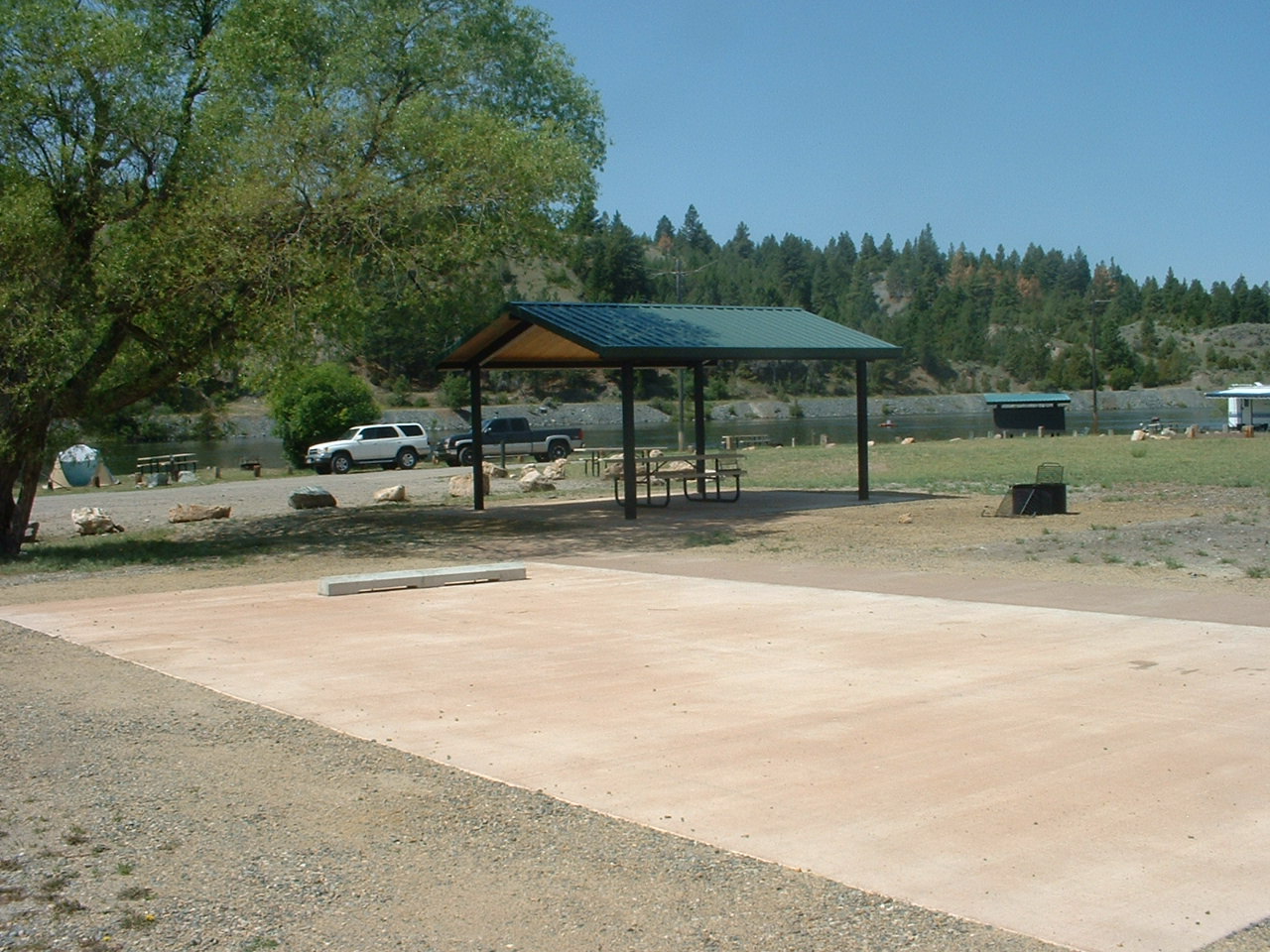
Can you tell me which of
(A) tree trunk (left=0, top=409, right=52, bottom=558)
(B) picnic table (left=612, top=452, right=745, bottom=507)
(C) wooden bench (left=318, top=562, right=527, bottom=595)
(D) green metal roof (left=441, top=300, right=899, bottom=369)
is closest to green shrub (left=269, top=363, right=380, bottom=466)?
(B) picnic table (left=612, top=452, right=745, bottom=507)

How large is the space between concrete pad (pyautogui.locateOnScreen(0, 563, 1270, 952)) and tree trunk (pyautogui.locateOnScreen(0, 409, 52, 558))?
268 inches

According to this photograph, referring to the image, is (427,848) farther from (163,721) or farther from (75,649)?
(75,649)

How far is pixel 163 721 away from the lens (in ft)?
27.5

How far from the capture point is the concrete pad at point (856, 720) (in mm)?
5500

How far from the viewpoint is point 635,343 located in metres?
23.3

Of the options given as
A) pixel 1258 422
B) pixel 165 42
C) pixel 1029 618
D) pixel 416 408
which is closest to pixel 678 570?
pixel 1029 618

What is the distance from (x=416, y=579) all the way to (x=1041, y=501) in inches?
452

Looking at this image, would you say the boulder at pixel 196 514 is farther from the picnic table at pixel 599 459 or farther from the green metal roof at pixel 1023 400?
the green metal roof at pixel 1023 400

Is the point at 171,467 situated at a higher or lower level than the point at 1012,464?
higher

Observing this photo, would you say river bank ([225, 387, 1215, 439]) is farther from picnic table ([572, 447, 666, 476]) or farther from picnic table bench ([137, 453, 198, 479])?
picnic table ([572, 447, 666, 476])

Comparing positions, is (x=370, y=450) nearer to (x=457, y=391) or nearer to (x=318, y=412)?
(x=318, y=412)

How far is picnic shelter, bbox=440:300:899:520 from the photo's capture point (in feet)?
77.4

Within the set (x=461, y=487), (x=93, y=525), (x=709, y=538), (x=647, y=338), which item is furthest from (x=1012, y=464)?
(x=93, y=525)

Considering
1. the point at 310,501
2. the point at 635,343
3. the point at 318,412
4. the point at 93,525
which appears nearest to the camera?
the point at 635,343
